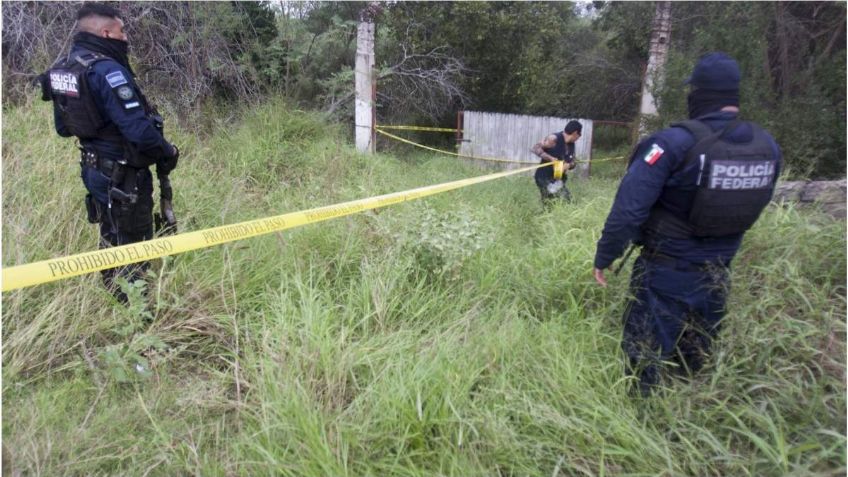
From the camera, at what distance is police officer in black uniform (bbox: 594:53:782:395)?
2143mm

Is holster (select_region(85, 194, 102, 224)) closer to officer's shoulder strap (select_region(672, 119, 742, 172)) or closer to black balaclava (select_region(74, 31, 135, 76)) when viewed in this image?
black balaclava (select_region(74, 31, 135, 76))

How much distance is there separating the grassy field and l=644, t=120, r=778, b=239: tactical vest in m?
0.44

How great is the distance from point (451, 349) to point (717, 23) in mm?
7223

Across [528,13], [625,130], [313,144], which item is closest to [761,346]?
[313,144]

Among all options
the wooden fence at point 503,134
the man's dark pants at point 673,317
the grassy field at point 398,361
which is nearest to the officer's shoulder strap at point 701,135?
the man's dark pants at point 673,317

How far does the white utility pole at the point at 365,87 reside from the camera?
718 cm

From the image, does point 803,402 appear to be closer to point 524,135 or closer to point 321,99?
point 321,99

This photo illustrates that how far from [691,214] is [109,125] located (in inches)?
125

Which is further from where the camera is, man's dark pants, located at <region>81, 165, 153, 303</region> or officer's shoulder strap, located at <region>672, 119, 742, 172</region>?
man's dark pants, located at <region>81, 165, 153, 303</region>

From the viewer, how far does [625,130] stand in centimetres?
1342

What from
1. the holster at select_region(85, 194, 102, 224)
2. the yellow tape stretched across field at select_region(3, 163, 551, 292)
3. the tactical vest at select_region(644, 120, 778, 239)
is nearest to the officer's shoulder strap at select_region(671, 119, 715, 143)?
the tactical vest at select_region(644, 120, 778, 239)

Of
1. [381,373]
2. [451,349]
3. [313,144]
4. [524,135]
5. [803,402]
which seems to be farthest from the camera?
[524,135]

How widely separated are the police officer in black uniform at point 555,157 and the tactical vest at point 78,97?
417cm

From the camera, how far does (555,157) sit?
5.96m
